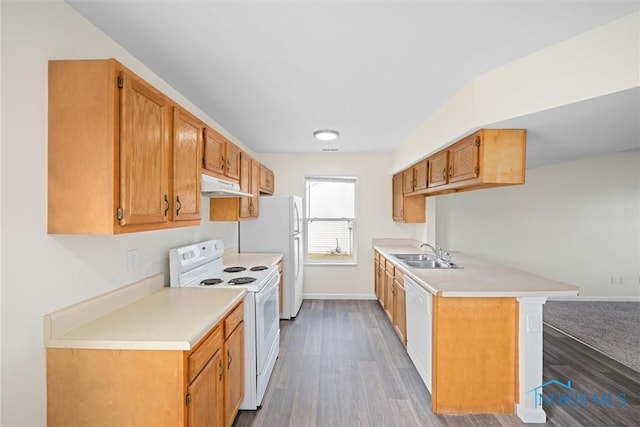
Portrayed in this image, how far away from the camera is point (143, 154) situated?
1.47 meters

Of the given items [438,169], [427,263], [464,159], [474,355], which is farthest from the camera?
[427,263]

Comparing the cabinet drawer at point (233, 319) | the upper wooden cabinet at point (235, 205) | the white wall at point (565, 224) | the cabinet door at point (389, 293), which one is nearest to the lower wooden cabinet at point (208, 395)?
the cabinet drawer at point (233, 319)

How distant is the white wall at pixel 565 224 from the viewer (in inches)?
190

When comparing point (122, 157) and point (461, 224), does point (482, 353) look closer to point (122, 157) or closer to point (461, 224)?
point (122, 157)

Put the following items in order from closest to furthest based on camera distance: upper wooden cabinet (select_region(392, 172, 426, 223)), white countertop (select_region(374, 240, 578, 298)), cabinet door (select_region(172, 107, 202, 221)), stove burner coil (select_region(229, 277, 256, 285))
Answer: cabinet door (select_region(172, 107, 202, 221)) → white countertop (select_region(374, 240, 578, 298)) → stove burner coil (select_region(229, 277, 256, 285)) → upper wooden cabinet (select_region(392, 172, 426, 223))

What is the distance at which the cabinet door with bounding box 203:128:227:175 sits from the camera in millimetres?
2279

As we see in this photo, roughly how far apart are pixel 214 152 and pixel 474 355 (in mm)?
2537

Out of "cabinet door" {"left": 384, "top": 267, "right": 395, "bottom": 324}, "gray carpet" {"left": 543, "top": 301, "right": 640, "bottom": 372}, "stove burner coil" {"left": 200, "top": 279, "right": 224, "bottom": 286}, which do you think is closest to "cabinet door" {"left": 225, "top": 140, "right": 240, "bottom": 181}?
"stove burner coil" {"left": 200, "top": 279, "right": 224, "bottom": 286}

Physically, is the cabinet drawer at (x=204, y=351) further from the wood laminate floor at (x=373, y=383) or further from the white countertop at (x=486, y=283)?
the white countertop at (x=486, y=283)

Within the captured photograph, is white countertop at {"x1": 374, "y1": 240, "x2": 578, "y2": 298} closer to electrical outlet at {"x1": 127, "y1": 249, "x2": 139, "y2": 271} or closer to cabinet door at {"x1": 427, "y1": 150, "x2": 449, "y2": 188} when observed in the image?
cabinet door at {"x1": 427, "y1": 150, "x2": 449, "y2": 188}

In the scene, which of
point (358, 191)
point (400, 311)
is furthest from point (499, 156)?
point (358, 191)

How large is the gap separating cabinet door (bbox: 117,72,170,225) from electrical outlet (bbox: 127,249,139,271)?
459 mm

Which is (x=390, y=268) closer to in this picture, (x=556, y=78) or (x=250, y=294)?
(x=250, y=294)

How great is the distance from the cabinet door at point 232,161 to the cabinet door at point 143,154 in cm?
101
